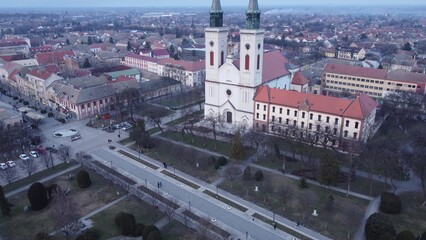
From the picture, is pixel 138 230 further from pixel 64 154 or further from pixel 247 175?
pixel 64 154

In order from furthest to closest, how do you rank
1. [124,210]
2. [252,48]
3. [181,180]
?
[252,48]
[181,180]
[124,210]

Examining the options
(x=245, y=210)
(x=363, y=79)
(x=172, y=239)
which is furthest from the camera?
(x=363, y=79)

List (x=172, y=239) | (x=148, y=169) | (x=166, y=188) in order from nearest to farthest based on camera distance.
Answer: (x=172, y=239) → (x=166, y=188) → (x=148, y=169)

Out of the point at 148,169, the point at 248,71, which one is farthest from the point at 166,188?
the point at 248,71

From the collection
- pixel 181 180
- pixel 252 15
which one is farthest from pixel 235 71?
pixel 181 180

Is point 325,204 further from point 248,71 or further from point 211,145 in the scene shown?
point 248,71

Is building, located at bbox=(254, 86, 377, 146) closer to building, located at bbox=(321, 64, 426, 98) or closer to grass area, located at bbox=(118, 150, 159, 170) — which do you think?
grass area, located at bbox=(118, 150, 159, 170)
